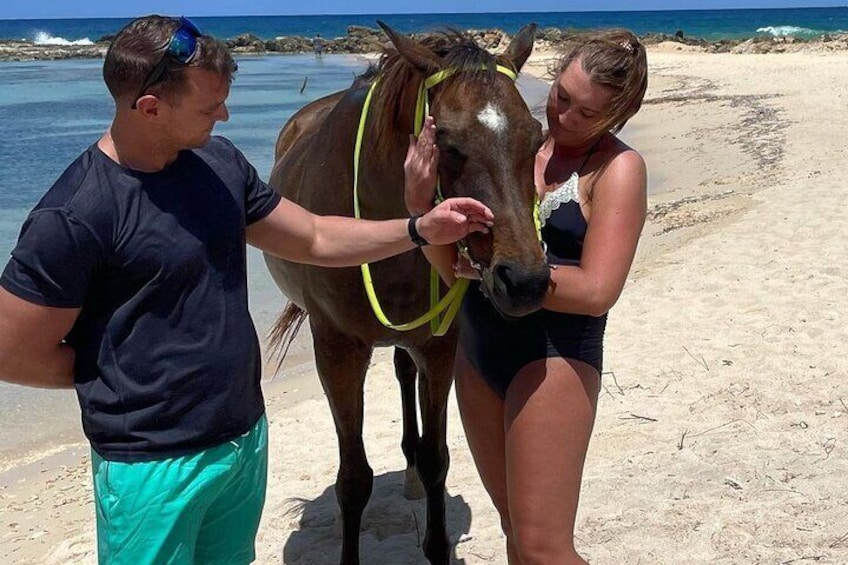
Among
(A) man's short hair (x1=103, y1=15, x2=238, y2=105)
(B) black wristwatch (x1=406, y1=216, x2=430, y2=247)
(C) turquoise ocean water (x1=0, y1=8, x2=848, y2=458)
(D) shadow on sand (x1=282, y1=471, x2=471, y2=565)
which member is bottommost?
(C) turquoise ocean water (x1=0, y1=8, x2=848, y2=458)

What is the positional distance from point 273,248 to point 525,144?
0.73 m

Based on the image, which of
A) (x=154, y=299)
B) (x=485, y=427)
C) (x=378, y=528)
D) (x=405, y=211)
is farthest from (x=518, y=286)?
(x=378, y=528)

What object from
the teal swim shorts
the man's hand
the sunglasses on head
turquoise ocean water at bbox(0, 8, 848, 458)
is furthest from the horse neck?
the teal swim shorts

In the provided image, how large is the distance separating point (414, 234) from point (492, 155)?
1.03ft

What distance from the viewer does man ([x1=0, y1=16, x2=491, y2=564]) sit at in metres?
1.92

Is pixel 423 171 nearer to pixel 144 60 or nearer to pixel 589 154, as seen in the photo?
pixel 589 154

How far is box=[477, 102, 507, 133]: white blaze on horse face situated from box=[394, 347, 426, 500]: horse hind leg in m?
2.35

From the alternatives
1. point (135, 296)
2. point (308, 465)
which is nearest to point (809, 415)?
point (308, 465)

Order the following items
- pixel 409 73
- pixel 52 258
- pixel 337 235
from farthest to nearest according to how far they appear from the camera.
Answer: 1. pixel 409 73
2. pixel 337 235
3. pixel 52 258

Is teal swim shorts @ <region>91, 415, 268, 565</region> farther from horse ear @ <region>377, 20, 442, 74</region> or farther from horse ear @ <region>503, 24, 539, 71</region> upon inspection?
horse ear @ <region>503, 24, 539, 71</region>

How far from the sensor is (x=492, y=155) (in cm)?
229

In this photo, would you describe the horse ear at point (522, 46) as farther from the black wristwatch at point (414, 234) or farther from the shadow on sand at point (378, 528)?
the shadow on sand at point (378, 528)

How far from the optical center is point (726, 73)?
1124 inches

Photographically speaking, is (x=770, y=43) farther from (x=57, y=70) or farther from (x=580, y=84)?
(x=580, y=84)
